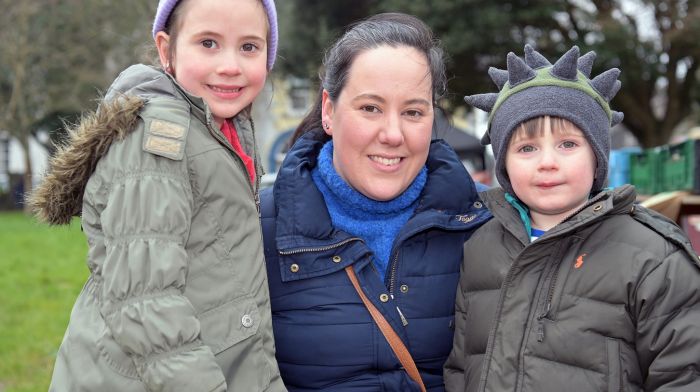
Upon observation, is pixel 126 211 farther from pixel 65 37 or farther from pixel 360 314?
pixel 65 37

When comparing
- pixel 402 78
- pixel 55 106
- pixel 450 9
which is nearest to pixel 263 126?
pixel 55 106

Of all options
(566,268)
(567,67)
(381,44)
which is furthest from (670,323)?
(381,44)

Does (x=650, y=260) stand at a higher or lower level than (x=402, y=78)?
lower

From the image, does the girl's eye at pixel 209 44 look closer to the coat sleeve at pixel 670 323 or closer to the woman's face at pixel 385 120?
the woman's face at pixel 385 120

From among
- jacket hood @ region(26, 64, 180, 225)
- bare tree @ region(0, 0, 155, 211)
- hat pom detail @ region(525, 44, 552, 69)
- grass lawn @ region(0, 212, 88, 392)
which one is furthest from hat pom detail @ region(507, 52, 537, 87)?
bare tree @ region(0, 0, 155, 211)

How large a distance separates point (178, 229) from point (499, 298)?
106cm

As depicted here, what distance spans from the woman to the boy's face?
41 centimetres

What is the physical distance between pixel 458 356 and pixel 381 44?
117 cm

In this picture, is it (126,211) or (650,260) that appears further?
(650,260)

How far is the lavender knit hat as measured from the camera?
8.53ft

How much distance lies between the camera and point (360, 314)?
269 cm

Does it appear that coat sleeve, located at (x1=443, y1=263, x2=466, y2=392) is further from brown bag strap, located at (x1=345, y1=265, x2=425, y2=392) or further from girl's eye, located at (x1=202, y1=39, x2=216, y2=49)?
girl's eye, located at (x1=202, y1=39, x2=216, y2=49)

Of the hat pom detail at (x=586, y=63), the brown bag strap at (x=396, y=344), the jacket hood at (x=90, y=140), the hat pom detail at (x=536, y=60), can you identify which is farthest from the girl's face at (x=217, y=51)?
the hat pom detail at (x=586, y=63)

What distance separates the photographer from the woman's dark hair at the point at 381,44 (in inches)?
113
